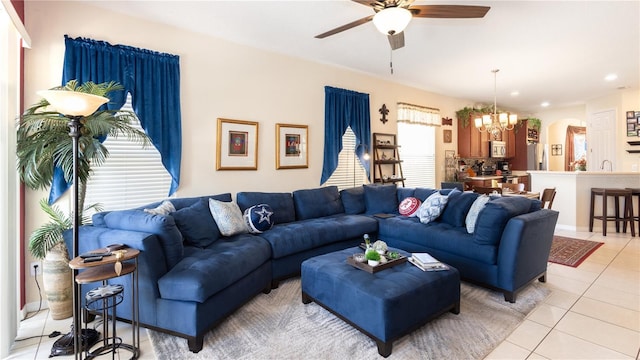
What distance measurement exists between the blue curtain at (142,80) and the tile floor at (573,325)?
1299mm

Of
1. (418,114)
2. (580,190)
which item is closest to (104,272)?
(418,114)

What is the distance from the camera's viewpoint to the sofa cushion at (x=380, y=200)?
15.0ft

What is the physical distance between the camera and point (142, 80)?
3207 mm

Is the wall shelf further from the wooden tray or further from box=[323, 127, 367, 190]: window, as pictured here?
the wooden tray

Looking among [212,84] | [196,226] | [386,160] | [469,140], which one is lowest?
[196,226]

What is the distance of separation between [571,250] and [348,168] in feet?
11.4

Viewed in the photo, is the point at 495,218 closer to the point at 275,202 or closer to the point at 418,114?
the point at 275,202

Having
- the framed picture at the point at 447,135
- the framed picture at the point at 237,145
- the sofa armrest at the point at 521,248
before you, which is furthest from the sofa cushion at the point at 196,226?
the framed picture at the point at 447,135

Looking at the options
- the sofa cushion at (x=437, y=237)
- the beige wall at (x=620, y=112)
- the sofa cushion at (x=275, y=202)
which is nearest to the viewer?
Answer: the sofa cushion at (x=437, y=237)

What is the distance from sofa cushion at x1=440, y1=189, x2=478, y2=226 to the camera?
355cm

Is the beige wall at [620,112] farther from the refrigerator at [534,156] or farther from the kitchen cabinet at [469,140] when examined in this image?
the kitchen cabinet at [469,140]

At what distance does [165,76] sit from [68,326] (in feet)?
8.32

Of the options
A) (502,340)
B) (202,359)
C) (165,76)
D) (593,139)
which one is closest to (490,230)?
(502,340)

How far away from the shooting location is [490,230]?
2.90 meters
